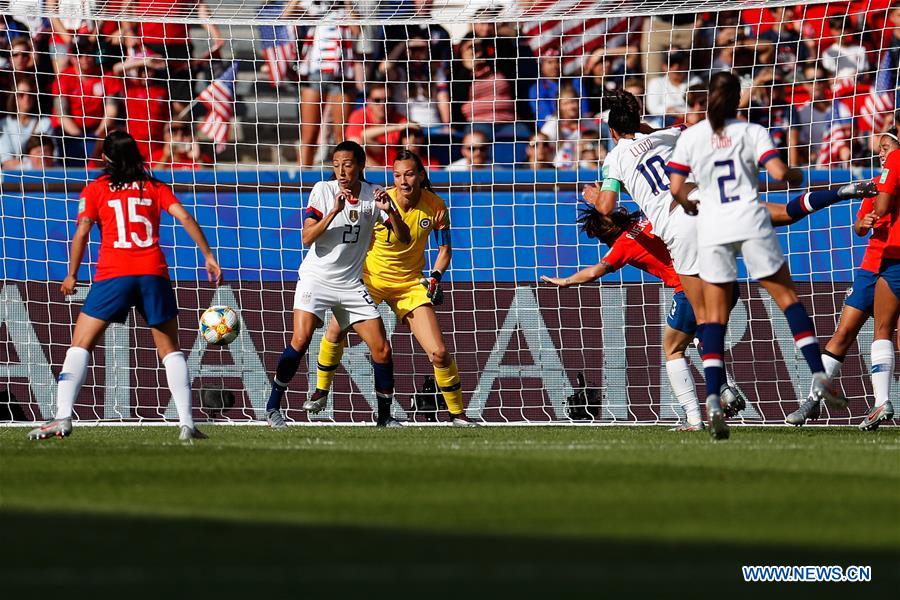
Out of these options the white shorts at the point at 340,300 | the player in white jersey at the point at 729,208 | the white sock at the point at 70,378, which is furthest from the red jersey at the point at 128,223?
the player in white jersey at the point at 729,208

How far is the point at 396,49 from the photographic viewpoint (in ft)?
50.2

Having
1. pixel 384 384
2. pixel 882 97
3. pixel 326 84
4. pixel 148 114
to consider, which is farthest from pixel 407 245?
pixel 882 97

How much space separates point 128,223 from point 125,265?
9.7 inches

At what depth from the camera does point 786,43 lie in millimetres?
14180

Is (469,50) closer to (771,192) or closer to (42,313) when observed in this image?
(771,192)

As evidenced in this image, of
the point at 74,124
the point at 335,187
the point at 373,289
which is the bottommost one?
the point at 373,289

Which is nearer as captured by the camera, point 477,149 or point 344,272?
point 344,272

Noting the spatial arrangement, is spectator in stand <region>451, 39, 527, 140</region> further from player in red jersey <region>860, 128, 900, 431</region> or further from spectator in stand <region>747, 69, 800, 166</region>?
player in red jersey <region>860, 128, 900, 431</region>

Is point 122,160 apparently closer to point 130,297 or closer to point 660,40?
point 130,297

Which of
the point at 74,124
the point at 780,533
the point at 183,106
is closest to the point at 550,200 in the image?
the point at 183,106

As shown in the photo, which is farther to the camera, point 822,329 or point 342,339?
point 822,329

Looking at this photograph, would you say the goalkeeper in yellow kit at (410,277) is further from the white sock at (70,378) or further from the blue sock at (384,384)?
the white sock at (70,378)

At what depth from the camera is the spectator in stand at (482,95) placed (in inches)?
570

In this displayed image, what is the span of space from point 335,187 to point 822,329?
15.3 feet
